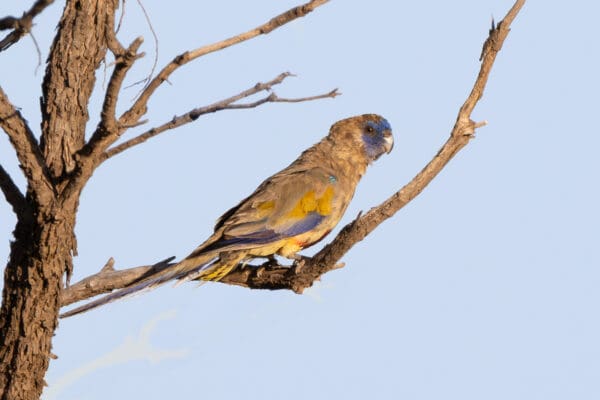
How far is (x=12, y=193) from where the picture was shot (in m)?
5.81

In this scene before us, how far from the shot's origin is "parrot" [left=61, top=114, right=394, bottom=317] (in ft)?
23.8

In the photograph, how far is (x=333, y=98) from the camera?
5.26 metres

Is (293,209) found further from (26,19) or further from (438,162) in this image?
(26,19)

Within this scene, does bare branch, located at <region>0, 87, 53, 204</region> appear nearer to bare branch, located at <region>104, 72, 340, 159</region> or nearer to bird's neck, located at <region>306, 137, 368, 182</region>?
bare branch, located at <region>104, 72, 340, 159</region>

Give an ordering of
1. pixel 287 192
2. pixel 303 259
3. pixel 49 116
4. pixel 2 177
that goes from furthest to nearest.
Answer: pixel 287 192 → pixel 303 259 → pixel 49 116 → pixel 2 177

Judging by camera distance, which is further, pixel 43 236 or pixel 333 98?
pixel 43 236

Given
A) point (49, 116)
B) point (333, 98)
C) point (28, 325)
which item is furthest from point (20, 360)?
point (333, 98)

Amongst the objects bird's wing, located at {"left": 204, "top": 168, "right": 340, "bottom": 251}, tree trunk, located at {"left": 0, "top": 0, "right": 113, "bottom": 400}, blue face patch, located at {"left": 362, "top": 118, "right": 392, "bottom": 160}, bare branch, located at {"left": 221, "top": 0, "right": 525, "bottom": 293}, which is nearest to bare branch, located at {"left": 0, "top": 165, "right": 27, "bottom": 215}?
tree trunk, located at {"left": 0, "top": 0, "right": 113, "bottom": 400}

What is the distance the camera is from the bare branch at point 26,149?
5.52 meters

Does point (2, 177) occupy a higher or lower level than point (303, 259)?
higher

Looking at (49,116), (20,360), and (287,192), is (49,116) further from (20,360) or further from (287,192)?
(287,192)

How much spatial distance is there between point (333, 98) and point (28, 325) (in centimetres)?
248

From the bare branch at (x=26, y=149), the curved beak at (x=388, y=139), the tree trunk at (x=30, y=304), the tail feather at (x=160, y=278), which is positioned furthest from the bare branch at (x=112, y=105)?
the curved beak at (x=388, y=139)

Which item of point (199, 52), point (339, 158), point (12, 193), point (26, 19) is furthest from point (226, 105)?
point (339, 158)
